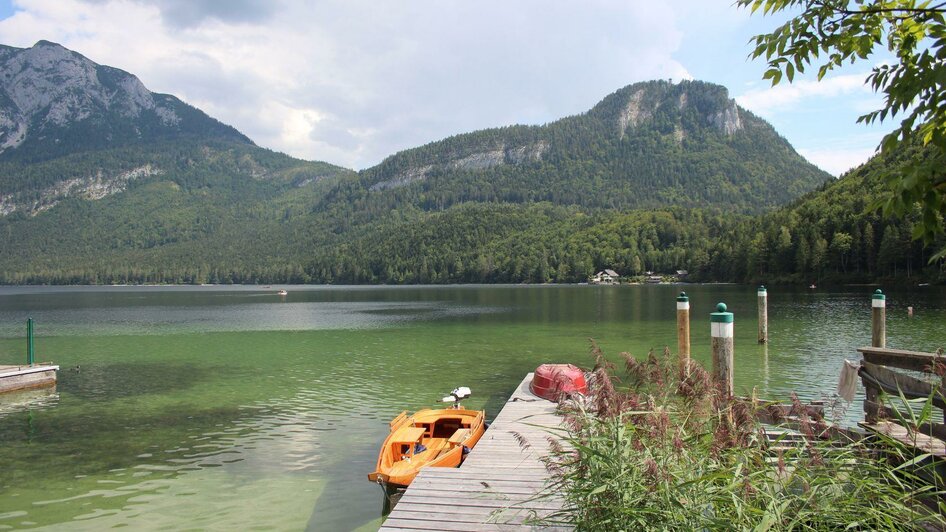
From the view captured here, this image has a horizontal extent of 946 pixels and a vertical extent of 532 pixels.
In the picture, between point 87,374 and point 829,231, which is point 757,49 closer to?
point 87,374

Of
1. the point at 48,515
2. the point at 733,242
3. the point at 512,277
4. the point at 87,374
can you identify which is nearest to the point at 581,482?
the point at 48,515

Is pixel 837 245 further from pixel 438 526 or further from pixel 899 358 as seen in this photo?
pixel 438 526

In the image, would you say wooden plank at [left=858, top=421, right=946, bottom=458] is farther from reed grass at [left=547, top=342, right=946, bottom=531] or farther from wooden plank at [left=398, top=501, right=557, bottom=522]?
wooden plank at [left=398, top=501, right=557, bottom=522]

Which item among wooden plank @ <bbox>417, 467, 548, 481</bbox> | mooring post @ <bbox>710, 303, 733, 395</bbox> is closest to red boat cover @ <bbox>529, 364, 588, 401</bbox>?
mooring post @ <bbox>710, 303, 733, 395</bbox>

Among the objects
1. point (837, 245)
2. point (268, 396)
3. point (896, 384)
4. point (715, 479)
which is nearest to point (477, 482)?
point (715, 479)

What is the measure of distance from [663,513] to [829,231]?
107 metres

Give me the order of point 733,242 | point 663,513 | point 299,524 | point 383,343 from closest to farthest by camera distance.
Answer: point 663,513
point 299,524
point 383,343
point 733,242

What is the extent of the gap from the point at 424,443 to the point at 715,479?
339 inches

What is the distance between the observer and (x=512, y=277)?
185000mm

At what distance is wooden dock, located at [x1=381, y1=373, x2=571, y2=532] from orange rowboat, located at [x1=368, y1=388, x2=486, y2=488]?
0.70 meters

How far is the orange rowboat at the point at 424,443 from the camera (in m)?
10.8

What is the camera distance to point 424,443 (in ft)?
41.3

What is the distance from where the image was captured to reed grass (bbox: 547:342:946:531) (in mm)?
4332

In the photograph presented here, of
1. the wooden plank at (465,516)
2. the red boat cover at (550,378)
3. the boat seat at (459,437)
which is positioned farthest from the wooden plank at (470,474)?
the red boat cover at (550,378)
